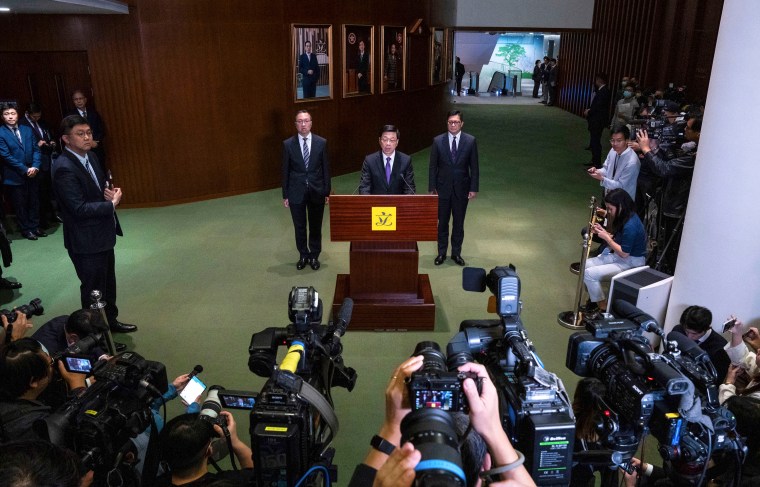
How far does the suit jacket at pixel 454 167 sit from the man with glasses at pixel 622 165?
4.31ft

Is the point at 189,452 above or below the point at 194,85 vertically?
below

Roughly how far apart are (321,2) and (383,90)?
6.72 ft

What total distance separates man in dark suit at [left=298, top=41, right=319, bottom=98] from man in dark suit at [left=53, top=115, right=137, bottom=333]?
4898mm

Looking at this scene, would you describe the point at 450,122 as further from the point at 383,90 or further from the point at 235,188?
the point at 383,90

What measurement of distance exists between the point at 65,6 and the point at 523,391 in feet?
21.1

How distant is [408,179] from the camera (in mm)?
5363

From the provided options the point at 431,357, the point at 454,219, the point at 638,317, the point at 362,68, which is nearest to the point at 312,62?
the point at 362,68

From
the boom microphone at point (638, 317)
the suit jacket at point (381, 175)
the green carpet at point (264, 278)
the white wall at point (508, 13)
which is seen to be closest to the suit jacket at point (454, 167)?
the suit jacket at point (381, 175)

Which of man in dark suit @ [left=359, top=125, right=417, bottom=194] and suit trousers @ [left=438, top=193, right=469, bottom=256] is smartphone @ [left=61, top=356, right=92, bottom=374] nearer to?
man in dark suit @ [left=359, top=125, right=417, bottom=194]

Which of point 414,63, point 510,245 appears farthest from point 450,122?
point 414,63

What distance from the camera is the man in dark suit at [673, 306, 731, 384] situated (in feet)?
10.9

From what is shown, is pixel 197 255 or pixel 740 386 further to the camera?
pixel 197 255

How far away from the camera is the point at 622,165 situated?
224 inches

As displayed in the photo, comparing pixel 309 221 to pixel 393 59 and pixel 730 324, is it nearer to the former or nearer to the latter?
pixel 730 324
